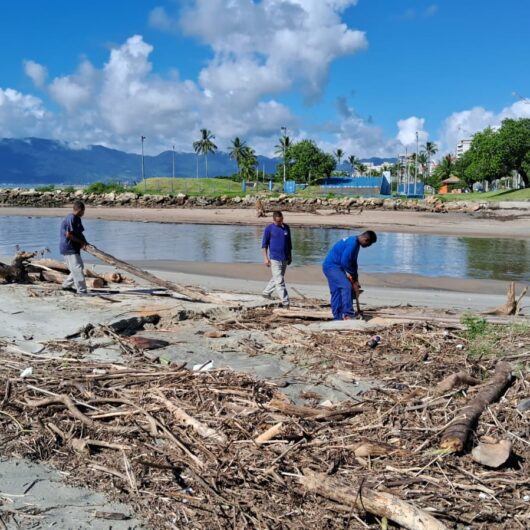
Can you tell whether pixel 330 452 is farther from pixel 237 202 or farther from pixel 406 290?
pixel 237 202

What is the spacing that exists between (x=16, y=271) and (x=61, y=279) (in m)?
1.12

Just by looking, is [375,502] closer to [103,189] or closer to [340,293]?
[340,293]

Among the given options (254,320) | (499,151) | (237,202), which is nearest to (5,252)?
(254,320)

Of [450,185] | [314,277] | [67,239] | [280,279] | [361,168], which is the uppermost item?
[361,168]

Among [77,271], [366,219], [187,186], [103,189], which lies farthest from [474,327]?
[187,186]

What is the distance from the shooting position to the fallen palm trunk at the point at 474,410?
468 centimetres

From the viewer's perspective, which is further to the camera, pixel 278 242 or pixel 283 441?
pixel 278 242

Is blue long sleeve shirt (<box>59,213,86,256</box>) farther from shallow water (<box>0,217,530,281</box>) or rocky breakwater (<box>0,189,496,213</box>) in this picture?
rocky breakwater (<box>0,189,496,213</box>)

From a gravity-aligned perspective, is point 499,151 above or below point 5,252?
above

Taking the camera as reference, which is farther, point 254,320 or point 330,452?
point 254,320

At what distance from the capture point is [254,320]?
922 cm

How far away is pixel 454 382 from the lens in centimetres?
586

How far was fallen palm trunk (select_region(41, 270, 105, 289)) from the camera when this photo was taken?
1247 centimetres

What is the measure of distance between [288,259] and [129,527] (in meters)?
7.68
